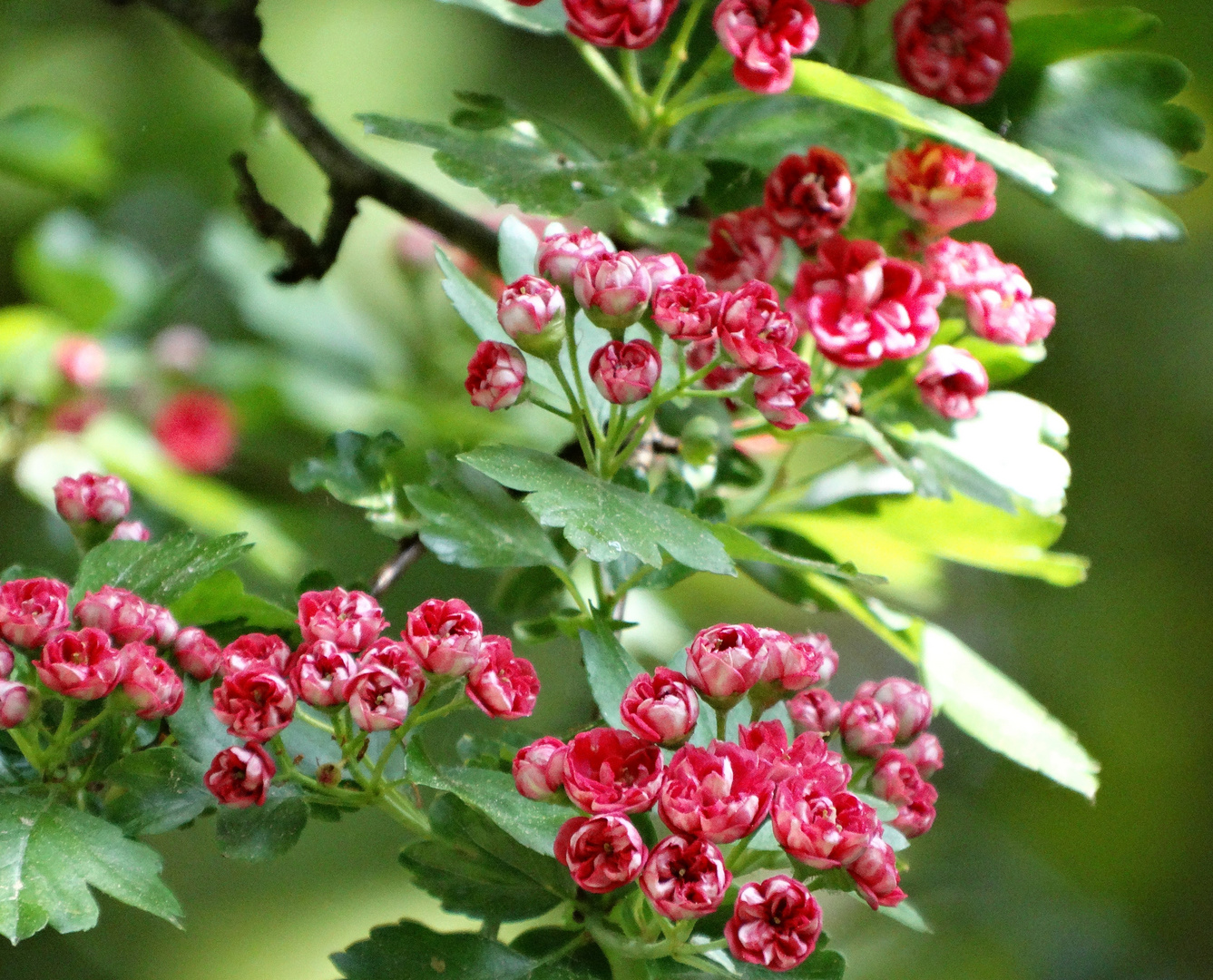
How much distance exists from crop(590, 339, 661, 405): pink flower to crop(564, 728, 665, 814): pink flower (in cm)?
15

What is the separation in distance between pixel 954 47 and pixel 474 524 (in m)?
0.42

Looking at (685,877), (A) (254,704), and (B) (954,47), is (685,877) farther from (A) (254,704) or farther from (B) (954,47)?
(B) (954,47)

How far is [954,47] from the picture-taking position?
76cm

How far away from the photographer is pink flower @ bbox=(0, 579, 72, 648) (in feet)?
1.63

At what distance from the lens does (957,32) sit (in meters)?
0.76

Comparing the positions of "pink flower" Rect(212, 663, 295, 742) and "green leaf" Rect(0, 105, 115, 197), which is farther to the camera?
"green leaf" Rect(0, 105, 115, 197)

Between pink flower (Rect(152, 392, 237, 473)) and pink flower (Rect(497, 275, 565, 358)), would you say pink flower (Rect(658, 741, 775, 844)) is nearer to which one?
pink flower (Rect(497, 275, 565, 358))

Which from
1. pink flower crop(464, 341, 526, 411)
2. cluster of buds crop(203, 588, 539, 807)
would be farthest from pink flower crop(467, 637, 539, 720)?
pink flower crop(464, 341, 526, 411)

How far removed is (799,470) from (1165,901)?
2.87ft

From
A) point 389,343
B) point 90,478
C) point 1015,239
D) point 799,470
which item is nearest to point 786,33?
point 90,478

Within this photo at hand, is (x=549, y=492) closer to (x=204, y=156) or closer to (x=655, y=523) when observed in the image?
(x=655, y=523)

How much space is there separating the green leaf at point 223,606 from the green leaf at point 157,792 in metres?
0.09

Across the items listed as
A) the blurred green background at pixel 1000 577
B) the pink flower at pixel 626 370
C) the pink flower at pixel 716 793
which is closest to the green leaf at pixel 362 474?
the pink flower at pixel 626 370

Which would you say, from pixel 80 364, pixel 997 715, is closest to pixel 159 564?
pixel 997 715
